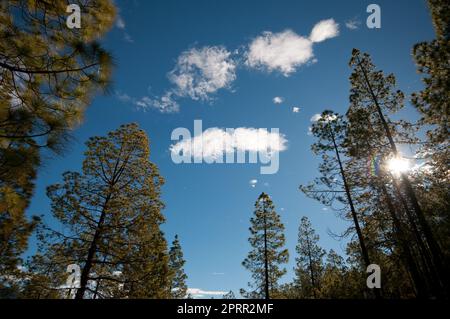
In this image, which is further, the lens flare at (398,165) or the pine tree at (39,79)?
the lens flare at (398,165)

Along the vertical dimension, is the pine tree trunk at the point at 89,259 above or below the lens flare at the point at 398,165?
below

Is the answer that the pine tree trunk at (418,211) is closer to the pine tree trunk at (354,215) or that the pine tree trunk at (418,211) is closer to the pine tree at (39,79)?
the pine tree trunk at (354,215)

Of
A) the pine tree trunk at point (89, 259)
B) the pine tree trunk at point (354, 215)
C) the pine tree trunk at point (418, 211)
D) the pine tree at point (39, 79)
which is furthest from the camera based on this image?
the pine tree trunk at point (354, 215)

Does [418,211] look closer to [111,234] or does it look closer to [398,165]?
[398,165]

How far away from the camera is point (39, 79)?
15.7 ft

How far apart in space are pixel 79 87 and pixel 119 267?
8.57 meters

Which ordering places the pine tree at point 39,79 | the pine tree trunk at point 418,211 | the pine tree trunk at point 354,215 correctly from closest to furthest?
the pine tree at point 39,79 < the pine tree trunk at point 418,211 < the pine tree trunk at point 354,215

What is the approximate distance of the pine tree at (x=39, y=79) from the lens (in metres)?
4.24

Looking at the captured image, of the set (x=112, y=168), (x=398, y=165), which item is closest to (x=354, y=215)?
(x=398, y=165)

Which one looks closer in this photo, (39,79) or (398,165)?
(39,79)

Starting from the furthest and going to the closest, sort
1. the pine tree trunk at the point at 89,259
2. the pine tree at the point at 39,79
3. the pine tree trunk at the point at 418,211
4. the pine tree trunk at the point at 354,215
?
the pine tree trunk at the point at 354,215
the pine tree trunk at the point at 89,259
the pine tree trunk at the point at 418,211
the pine tree at the point at 39,79

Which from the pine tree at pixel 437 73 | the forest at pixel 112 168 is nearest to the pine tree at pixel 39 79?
the forest at pixel 112 168

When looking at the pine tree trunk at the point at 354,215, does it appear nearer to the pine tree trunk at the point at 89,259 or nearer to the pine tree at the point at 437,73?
the pine tree at the point at 437,73
